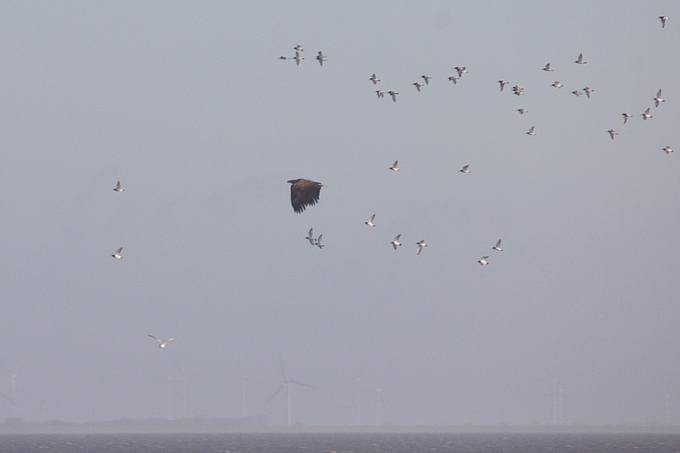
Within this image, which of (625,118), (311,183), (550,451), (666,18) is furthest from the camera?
(550,451)

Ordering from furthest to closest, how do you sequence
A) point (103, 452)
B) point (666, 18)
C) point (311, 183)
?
1. point (103, 452)
2. point (666, 18)
3. point (311, 183)

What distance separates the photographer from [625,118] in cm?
8031

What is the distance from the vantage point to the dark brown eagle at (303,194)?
2218 inches

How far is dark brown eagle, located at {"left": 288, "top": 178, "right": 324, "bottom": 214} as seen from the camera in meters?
56.3

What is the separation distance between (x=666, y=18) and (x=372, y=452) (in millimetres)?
98360

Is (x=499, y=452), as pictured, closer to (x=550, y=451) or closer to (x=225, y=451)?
(x=550, y=451)

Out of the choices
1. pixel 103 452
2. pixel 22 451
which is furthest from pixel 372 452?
pixel 22 451

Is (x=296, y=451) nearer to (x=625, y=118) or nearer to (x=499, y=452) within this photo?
(x=499, y=452)

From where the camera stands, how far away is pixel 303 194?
5669cm

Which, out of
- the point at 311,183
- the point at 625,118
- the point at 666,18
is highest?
the point at 666,18

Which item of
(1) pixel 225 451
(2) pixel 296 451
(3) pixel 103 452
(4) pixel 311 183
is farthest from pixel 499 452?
(4) pixel 311 183

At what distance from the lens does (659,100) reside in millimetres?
77312

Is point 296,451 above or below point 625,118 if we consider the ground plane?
below

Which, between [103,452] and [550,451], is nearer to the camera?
[103,452]
